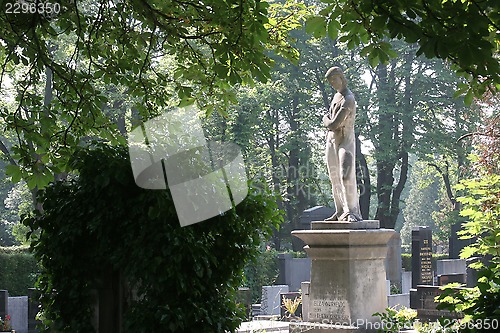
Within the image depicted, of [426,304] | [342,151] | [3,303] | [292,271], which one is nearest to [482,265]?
[342,151]

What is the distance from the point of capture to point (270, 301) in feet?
71.5

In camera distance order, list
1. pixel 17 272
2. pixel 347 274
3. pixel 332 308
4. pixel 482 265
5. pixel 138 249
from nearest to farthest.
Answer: pixel 138 249 < pixel 482 265 < pixel 347 274 < pixel 332 308 < pixel 17 272

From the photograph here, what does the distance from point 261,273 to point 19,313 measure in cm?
839

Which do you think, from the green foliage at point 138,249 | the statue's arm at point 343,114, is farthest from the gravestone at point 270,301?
the green foliage at point 138,249

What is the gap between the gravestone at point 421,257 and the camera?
25.2 m

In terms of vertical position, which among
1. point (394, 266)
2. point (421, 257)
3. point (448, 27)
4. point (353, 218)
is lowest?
point (394, 266)

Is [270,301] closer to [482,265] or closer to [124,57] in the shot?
[124,57]

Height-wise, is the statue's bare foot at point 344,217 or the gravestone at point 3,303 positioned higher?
the statue's bare foot at point 344,217

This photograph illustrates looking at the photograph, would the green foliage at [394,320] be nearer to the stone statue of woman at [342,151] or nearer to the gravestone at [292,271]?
the stone statue of woman at [342,151]

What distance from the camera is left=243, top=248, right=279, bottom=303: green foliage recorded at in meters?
24.6

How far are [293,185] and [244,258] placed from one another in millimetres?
Result: 30859

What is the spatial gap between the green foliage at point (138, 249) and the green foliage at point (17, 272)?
2011cm

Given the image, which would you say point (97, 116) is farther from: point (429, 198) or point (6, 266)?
point (429, 198)

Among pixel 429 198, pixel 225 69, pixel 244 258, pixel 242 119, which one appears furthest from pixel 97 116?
pixel 429 198
